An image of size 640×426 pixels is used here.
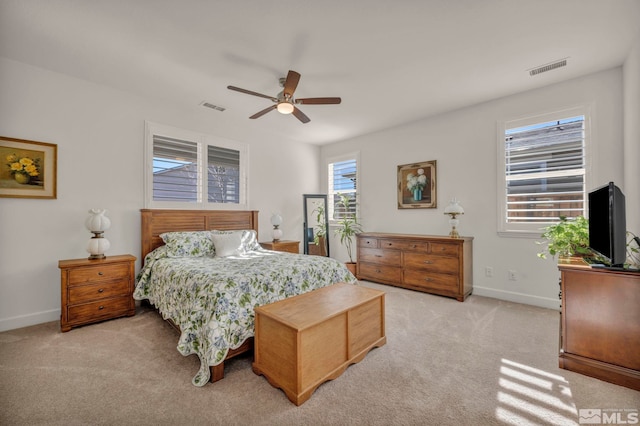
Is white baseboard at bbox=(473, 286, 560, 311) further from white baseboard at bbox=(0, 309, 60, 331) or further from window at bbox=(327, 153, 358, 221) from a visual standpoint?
white baseboard at bbox=(0, 309, 60, 331)

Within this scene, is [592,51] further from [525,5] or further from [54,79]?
[54,79]

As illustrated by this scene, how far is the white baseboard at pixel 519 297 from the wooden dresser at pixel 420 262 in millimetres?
158

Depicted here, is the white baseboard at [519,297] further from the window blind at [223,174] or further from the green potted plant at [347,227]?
the window blind at [223,174]

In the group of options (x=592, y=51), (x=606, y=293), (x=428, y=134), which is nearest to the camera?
(x=606, y=293)

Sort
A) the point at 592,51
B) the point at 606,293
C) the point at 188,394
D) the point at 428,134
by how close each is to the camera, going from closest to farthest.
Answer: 1. the point at 188,394
2. the point at 606,293
3. the point at 592,51
4. the point at 428,134

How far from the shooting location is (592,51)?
276cm

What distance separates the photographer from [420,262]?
4.17m

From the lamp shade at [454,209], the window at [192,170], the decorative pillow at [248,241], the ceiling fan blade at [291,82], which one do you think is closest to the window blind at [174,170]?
the window at [192,170]

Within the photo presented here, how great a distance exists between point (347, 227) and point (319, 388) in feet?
12.0

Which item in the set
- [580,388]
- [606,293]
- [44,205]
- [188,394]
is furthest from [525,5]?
[44,205]

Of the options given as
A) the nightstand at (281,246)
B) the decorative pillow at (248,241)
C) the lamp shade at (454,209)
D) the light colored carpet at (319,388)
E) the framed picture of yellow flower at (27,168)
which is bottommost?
the light colored carpet at (319,388)

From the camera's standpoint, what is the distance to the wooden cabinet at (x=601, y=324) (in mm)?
1932

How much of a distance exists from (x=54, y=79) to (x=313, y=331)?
13.1 ft

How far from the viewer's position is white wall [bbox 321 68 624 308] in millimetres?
3143
